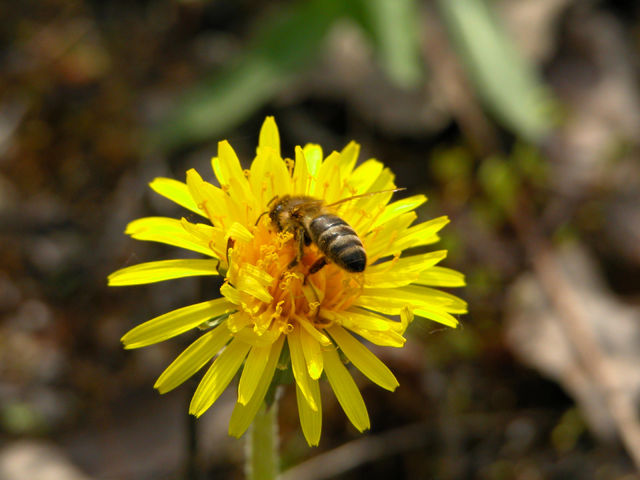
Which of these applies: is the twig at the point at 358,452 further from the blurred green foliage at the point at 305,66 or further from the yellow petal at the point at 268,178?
the blurred green foliage at the point at 305,66

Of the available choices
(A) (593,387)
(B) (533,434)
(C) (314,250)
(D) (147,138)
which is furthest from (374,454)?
(D) (147,138)

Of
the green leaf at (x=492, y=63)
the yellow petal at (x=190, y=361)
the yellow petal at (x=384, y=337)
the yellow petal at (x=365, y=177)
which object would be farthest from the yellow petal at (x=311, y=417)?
the green leaf at (x=492, y=63)

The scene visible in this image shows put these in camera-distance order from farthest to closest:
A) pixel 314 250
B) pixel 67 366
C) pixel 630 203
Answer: pixel 630 203 → pixel 67 366 → pixel 314 250

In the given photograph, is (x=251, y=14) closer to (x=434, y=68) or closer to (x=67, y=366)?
(x=434, y=68)

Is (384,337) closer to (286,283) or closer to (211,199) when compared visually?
(286,283)

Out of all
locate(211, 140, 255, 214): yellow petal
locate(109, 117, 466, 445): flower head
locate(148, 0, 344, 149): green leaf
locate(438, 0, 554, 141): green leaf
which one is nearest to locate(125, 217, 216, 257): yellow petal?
locate(109, 117, 466, 445): flower head

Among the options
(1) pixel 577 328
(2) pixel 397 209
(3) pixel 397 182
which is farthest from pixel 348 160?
(1) pixel 577 328
